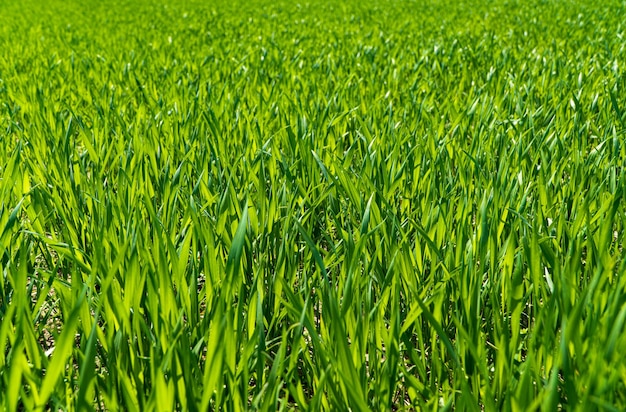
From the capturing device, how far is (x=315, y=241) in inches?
76.3

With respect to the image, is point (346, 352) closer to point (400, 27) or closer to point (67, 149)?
point (67, 149)

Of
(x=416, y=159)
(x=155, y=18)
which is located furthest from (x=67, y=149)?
(x=155, y=18)

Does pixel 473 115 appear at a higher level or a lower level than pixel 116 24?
higher

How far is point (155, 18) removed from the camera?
30.8 feet

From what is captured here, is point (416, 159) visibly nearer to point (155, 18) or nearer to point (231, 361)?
point (231, 361)

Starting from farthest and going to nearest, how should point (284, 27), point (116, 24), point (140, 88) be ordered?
1. point (116, 24)
2. point (284, 27)
3. point (140, 88)

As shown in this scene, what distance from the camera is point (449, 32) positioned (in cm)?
659

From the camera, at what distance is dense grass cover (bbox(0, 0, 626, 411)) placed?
1.01 meters

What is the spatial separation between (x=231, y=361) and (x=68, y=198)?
42.6 inches

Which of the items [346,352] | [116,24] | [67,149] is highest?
[346,352]

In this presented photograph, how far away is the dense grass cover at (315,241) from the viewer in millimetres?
1006

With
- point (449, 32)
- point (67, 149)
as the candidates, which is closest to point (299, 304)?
point (67, 149)

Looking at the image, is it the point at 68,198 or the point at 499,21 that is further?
the point at 499,21

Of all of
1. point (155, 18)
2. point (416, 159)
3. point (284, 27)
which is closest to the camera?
point (416, 159)
